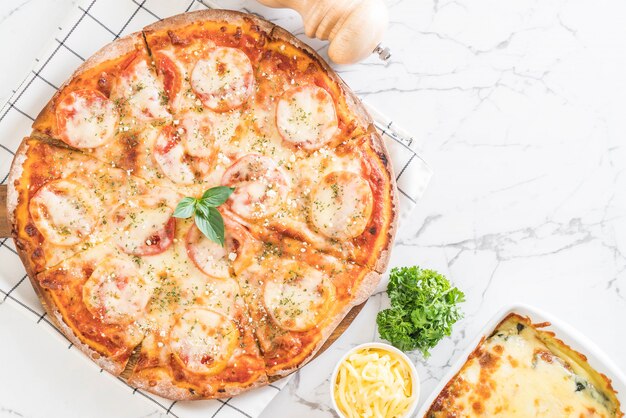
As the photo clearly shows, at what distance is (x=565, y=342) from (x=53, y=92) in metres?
3.04

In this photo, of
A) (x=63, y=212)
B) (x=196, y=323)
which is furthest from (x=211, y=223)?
(x=63, y=212)

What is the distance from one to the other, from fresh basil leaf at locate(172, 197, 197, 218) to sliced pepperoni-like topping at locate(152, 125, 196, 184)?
0.56 feet

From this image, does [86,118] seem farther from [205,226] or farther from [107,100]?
[205,226]

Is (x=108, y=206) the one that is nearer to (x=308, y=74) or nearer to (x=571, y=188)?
(x=308, y=74)

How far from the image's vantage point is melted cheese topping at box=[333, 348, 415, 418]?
3938 mm

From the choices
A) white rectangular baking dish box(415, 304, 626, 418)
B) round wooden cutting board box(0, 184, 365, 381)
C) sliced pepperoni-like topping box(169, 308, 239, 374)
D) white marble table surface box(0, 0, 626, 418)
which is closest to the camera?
white rectangular baking dish box(415, 304, 626, 418)

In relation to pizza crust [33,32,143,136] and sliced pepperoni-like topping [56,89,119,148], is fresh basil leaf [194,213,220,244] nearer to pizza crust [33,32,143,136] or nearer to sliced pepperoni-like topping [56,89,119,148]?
sliced pepperoni-like topping [56,89,119,148]

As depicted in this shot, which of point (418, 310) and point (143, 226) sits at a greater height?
point (418, 310)

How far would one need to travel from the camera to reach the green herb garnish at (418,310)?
409cm

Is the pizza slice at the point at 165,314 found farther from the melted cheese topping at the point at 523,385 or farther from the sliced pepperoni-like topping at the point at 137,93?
the melted cheese topping at the point at 523,385

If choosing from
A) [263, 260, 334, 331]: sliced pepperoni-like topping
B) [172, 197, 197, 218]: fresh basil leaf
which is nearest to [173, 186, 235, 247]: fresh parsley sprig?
[172, 197, 197, 218]: fresh basil leaf

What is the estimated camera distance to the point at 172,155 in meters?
4.05

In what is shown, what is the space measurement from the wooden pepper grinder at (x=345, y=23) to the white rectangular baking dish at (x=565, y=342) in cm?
151

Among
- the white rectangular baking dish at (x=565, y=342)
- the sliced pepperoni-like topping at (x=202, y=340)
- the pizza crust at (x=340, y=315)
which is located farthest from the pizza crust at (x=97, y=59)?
the white rectangular baking dish at (x=565, y=342)
